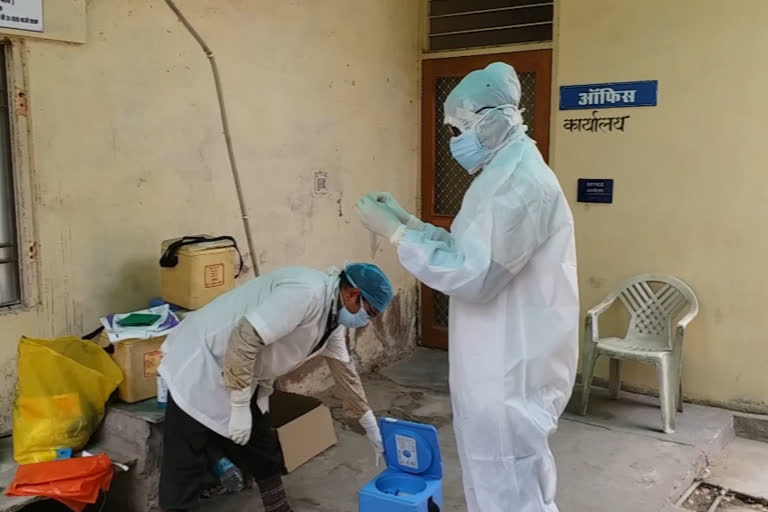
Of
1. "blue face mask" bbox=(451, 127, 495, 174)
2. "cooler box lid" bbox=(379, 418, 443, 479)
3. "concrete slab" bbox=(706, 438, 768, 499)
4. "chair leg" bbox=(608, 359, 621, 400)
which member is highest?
"blue face mask" bbox=(451, 127, 495, 174)

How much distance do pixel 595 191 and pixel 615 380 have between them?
1066 millimetres

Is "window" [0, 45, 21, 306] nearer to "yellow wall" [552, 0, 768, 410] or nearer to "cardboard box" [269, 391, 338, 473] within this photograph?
"cardboard box" [269, 391, 338, 473]

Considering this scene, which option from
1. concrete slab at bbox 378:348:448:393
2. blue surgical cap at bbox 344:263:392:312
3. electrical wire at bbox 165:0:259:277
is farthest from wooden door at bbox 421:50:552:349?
blue surgical cap at bbox 344:263:392:312

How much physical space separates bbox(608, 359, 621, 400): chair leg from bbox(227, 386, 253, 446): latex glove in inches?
91.8

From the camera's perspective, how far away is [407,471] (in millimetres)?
2361

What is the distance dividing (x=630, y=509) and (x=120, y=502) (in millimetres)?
1948

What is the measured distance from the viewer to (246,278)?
137 inches

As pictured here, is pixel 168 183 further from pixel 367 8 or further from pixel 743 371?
pixel 743 371

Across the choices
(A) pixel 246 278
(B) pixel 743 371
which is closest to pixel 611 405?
(B) pixel 743 371

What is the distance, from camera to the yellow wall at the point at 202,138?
2686mm

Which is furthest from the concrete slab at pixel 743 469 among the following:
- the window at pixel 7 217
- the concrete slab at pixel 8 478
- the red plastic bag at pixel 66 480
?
the window at pixel 7 217

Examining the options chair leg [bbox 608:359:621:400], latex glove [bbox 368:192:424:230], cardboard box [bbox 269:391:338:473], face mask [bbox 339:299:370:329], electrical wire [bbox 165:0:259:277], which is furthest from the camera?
chair leg [bbox 608:359:621:400]

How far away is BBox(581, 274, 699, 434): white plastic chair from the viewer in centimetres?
353

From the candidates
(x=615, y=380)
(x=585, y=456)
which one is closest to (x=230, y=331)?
(x=585, y=456)
